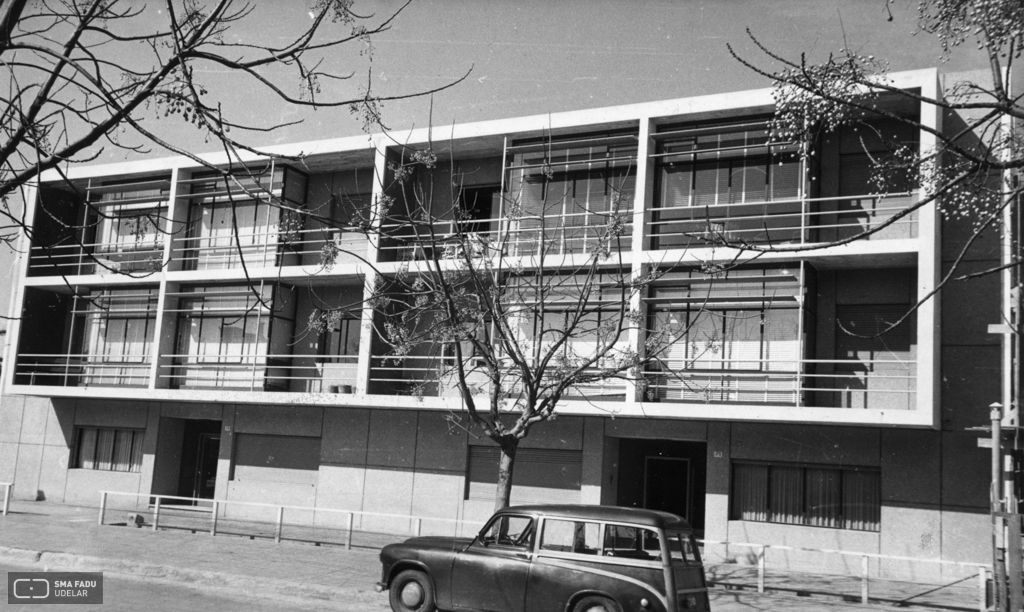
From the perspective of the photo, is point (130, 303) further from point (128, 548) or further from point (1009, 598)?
point (1009, 598)

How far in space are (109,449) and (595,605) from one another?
72.7 ft

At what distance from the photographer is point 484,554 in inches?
429

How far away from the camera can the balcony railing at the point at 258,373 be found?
969 inches

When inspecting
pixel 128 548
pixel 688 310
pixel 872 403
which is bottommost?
pixel 128 548

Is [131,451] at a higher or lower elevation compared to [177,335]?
lower

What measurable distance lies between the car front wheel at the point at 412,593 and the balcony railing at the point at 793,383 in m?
8.23

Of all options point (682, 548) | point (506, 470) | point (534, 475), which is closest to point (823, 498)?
point (534, 475)

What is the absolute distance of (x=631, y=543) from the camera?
10.3 m

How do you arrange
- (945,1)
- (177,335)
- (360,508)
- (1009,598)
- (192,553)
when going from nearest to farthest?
(945,1) → (1009,598) → (192,553) → (360,508) → (177,335)

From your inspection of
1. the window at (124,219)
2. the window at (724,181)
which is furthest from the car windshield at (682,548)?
the window at (124,219)

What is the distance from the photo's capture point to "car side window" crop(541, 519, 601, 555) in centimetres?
1048

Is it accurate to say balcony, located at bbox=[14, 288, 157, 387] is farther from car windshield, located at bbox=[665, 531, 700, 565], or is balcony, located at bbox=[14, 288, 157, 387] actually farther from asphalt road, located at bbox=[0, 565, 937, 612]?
car windshield, located at bbox=[665, 531, 700, 565]

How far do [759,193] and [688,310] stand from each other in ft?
9.77

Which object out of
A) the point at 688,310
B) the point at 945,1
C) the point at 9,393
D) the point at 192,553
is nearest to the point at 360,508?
the point at 192,553
